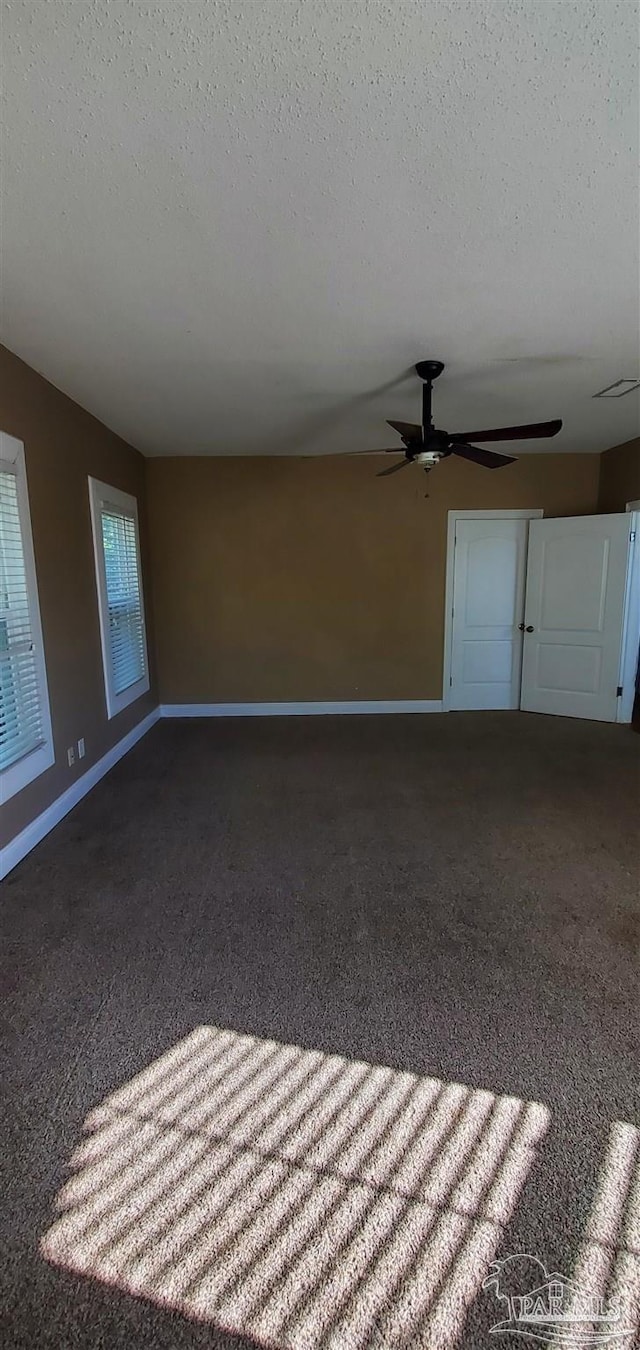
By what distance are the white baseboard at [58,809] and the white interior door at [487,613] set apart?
10.6 feet

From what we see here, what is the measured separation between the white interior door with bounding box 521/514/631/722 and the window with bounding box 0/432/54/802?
4.33 meters

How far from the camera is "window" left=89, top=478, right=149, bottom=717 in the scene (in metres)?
3.99

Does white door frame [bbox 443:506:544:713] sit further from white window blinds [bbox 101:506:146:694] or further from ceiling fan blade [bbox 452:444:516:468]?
white window blinds [bbox 101:506:146:694]

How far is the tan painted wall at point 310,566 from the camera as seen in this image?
17.1 feet

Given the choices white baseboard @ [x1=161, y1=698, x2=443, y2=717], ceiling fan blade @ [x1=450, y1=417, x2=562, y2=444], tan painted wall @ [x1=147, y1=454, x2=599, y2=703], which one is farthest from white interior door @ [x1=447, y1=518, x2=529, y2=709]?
ceiling fan blade @ [x1=450, y1=417, x2=562, y2=444]

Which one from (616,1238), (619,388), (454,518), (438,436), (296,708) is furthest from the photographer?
(296,708)

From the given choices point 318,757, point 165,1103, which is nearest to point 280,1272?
point 165,1103

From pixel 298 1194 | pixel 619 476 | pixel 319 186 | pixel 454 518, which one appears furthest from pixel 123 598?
pixel 619 476

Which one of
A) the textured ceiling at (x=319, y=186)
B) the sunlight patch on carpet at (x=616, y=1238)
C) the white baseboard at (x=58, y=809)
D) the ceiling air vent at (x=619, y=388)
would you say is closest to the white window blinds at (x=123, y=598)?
the white baseboard at (x=58, y=809)

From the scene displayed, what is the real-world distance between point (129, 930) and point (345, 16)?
2.83m

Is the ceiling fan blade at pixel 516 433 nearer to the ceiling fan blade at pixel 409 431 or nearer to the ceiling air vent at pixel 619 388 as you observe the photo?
the ceiling fan blade at pixel 409 431

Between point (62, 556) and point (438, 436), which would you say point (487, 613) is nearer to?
point (438, 436)

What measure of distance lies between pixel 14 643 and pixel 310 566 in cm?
308

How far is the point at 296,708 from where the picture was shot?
5621 millimetres
